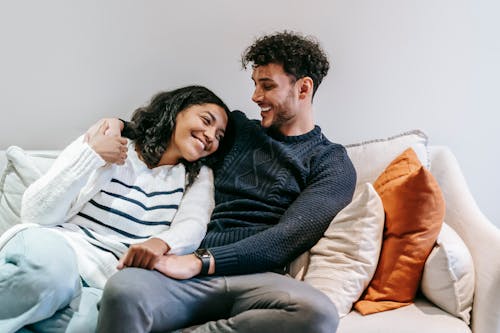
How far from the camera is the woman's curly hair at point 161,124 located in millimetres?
1687

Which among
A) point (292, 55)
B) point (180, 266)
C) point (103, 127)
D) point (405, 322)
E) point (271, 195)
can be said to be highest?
point (292, 55)

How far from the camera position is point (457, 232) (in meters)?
1.64

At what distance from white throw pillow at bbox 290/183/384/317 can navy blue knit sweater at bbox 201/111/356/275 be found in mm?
77

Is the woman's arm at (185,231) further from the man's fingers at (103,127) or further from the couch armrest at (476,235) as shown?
the couch armrest at (476,235)

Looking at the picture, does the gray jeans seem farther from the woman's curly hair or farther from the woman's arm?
the woman's curly hair

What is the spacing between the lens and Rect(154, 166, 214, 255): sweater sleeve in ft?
4.83

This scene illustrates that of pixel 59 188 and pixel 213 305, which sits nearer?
pixel 213 305

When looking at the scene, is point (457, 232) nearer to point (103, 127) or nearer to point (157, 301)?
point (157, 301)

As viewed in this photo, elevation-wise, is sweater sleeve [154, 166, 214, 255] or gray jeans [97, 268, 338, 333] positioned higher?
sweater sleeve [154, 166, 214, 255]

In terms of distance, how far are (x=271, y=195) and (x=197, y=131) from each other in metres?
0.32

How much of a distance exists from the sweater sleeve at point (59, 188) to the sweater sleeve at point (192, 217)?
275 millimetres

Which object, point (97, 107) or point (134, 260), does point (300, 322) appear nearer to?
point (134, 260)

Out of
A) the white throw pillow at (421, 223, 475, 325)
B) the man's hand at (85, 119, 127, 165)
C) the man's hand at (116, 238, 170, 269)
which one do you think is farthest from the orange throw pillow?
the man's hand at (85, 119, 127, 165)

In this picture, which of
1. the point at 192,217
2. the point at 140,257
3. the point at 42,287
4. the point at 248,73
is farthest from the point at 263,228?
the point at 248,73
